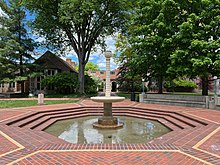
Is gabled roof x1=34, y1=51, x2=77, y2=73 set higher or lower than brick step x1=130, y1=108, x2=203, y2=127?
higher

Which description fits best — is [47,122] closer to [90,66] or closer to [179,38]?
[179,38]

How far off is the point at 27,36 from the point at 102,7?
12.6m

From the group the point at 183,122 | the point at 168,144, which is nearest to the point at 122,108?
the point at 183,122

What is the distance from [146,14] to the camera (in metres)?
17.3

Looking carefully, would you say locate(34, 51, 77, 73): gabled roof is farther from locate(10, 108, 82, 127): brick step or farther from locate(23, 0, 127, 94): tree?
locate(10, 108, 82, 127): brick step

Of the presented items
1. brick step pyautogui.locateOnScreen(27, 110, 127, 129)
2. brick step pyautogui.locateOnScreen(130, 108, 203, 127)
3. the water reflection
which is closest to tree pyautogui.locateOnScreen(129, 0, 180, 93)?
brick step pyautogui.locateOnScreen(130, 108, 203, 127)

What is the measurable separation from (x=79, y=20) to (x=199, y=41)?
13.3 meters

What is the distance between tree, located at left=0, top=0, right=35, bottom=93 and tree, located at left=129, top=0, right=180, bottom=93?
17055 millimetres

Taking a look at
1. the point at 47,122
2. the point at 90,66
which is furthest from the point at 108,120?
the point at 90,66

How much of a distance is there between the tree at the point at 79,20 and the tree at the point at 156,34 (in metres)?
6.15

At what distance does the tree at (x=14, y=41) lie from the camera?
25280mm

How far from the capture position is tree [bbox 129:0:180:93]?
15641 mm

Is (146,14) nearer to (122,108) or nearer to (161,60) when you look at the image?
(161,60)

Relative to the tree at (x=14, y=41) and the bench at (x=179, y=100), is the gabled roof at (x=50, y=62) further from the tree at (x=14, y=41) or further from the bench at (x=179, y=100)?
the bench at (x=179, y=100)
